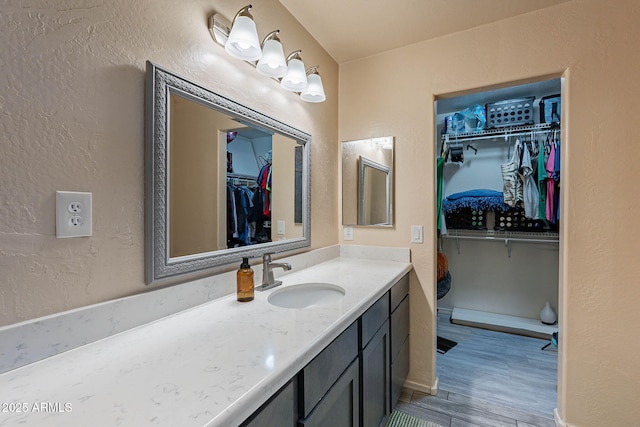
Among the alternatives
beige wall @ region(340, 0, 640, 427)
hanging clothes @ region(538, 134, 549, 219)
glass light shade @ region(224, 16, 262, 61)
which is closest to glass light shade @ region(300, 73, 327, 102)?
glass light shade @ region(224, 16, 262, 61)

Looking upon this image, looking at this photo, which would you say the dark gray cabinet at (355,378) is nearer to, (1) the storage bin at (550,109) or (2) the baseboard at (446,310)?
(2) the baseboard at (446,310)

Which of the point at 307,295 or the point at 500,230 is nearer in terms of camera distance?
the point at 307,295

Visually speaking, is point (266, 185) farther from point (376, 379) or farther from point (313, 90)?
point (376, 379)

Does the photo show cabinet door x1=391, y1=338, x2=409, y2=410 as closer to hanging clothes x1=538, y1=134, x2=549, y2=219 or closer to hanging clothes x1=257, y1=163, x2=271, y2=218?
hanging clothes x1=257, y1=163, x2=271, y2=218

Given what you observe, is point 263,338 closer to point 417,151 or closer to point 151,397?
point 151,397

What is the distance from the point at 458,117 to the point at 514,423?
103 inches

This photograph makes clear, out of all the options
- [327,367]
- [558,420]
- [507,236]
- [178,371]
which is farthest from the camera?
[507,236]

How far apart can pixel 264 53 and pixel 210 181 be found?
658mm

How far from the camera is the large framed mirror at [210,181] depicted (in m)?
0.98

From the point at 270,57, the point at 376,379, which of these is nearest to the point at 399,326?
the point at 376,379

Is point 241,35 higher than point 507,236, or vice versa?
point 241,35

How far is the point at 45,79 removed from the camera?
2.42ft

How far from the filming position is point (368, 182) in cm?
214

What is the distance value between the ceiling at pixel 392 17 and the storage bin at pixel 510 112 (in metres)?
1.34
